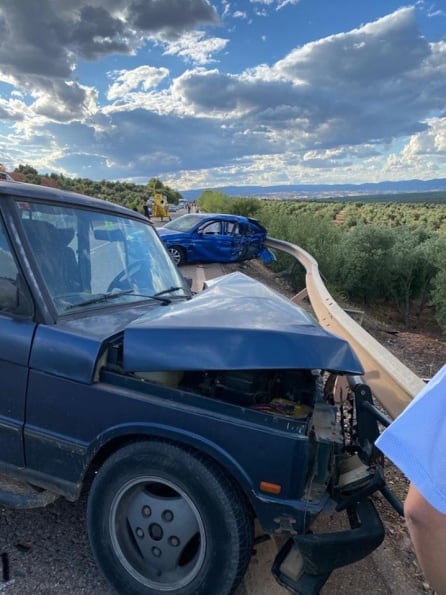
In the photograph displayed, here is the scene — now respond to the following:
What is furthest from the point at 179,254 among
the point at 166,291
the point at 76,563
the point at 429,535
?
the point at 429,535

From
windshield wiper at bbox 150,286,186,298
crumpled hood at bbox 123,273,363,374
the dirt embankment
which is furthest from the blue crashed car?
crumpled hood at bbox 123,273,363,374

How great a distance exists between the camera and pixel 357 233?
15.1 metres

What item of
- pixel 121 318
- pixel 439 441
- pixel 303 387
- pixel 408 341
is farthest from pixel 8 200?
pixel 408 341

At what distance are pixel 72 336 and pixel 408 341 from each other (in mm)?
7344

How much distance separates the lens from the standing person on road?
1.05 m

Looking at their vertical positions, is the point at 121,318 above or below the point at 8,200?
below

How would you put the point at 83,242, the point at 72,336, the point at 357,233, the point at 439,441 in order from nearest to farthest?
1. the point at 439,441
2. the point at 72,336
3. the point at 83,242
4. the point at 357,233

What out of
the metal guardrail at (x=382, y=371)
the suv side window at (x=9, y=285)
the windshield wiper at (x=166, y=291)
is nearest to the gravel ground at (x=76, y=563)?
the metal guardrail at (x=382, y=371)

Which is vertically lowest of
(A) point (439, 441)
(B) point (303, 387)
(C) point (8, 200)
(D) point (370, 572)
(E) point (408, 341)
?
(E) point (408, 341)

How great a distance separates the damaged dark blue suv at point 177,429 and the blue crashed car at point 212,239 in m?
11.1

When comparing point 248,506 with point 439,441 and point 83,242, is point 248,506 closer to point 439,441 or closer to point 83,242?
point 439,441

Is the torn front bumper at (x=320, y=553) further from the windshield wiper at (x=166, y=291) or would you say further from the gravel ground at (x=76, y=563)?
the windshield wiper at (x=166, y=291)

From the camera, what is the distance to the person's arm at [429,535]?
3.57 ft

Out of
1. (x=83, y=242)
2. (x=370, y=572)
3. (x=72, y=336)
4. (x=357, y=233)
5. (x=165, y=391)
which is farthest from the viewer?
(x=357, y=233)
